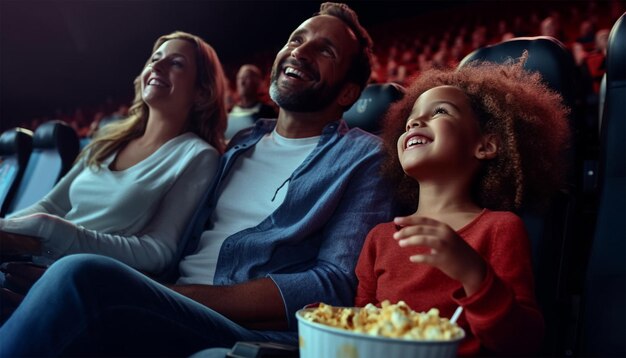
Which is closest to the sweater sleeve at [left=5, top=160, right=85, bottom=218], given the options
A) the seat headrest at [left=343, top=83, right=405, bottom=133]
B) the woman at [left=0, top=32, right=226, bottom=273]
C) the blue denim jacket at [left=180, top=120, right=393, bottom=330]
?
the woman at [left=0, top=32, right=226, bottom=273]

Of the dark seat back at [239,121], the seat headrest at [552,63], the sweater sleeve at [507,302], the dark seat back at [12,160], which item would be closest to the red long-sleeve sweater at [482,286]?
the sweater sleeve at [507,302]

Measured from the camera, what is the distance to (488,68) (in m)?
0.74

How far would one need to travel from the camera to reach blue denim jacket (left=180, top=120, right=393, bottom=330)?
0.67 meters

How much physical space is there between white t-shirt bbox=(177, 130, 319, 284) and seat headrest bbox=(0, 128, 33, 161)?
86cm

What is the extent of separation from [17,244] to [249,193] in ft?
0.97

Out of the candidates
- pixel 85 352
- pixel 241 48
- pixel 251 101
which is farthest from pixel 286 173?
pixel 241 48

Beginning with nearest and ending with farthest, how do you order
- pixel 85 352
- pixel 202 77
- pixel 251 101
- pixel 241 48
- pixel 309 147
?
pixel 85 352
pixel 309 147
pixel 202 77
pixel 251 101
pixel 241 48

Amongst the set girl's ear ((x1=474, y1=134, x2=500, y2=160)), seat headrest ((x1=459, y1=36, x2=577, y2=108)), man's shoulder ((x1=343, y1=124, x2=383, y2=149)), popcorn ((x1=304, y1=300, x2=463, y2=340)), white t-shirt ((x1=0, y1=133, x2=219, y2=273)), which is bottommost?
white t-shirt ((x1=0, y1=133, x2=219, y2=273))

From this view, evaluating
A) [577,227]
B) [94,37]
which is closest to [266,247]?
[577,227]

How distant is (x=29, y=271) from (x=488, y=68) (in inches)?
24.0

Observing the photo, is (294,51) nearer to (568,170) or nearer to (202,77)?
(202,77)

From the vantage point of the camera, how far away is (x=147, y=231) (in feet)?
2.79

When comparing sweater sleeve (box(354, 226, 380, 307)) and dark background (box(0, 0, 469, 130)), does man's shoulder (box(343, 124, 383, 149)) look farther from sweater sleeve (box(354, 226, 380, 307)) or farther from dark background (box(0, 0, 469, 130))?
dark background (box(0, 0, 469, 130))

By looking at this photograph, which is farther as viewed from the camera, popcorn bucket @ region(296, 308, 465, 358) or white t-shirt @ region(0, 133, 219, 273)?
white t-shirt @ region(0, 133, 219, 273)
